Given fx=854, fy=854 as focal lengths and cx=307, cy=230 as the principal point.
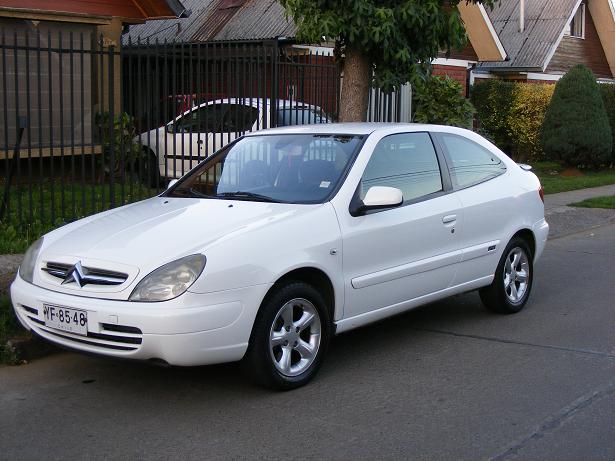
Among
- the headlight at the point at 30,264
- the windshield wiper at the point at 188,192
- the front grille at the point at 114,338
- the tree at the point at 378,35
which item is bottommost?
the front grille at the point at 114,338

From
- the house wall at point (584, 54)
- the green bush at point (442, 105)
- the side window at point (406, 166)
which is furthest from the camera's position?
the house wall at point (584, 54)

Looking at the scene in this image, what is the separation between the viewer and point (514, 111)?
70.8 ft

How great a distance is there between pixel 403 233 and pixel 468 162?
1.27 meters

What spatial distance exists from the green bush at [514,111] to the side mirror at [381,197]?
16431 mm

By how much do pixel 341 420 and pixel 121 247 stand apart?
5.26 ft

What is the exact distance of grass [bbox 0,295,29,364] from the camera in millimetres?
5754

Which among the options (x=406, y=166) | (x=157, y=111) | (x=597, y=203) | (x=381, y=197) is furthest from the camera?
(x=597, y=203)

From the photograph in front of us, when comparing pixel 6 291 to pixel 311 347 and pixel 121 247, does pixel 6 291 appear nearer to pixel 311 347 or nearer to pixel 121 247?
pixel 121 247

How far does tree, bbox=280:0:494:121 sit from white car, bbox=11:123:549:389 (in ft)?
8.88

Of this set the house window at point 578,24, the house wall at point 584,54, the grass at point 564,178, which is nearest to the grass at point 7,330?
the grass at point 564,178

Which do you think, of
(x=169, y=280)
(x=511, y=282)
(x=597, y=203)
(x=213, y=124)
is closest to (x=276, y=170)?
(x=169, y=280)

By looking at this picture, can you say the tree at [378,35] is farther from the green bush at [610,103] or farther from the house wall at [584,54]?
the house wall at [584,54]

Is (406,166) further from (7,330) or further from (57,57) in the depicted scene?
(57,57)

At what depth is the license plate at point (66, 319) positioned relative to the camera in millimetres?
4770
